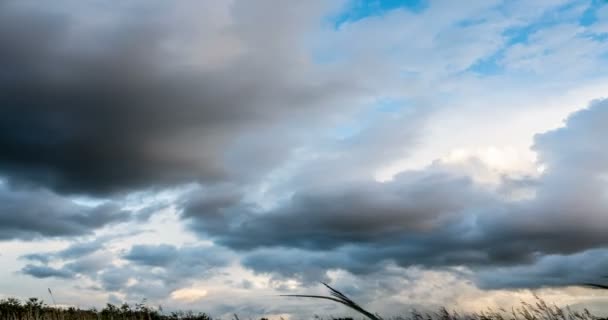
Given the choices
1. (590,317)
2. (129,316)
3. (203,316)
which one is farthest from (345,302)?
(203,316)

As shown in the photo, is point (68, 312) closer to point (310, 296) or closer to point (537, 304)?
point (537, 304)

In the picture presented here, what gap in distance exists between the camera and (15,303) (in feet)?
156

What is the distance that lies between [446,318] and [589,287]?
21.9 meters

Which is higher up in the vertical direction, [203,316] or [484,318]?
[203,316]

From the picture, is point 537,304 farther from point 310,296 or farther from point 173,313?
point 173,313

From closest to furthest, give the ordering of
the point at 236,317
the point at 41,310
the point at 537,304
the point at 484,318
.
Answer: the point at 236,317 → the point at 537,304 → the point at 484,318 → the point at 41,310

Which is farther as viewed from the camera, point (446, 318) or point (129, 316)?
point (129, 316)

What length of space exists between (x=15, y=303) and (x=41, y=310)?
7.43 feet

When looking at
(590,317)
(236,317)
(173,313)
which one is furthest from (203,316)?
(236,317)

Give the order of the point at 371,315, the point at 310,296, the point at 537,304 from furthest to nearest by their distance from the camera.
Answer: the point at 537,304, the point at 310,296, the point at 371,315

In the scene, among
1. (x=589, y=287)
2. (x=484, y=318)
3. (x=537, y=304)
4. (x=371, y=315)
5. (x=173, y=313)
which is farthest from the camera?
(x=173, y=313)

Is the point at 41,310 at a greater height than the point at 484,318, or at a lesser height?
greater

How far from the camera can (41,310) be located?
47125mm

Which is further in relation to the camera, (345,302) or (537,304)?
(537,304)
